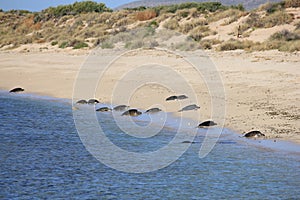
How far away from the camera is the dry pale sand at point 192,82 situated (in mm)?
13094

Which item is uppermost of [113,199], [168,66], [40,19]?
[40,19]

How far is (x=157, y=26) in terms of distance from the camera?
116 feet

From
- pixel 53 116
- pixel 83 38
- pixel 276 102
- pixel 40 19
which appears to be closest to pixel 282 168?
pixel 276 102

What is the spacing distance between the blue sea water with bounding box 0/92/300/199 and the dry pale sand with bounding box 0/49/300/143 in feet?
5.53

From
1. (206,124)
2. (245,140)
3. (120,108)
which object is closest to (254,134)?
(245,140)

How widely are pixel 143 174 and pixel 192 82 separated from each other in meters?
9.48

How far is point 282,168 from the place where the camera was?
8977 millimetres

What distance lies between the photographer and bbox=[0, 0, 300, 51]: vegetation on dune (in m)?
26.7

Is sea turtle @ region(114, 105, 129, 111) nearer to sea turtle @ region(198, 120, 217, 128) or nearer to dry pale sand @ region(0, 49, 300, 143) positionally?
dry pale sand @ region(0, 49, 300, 143)

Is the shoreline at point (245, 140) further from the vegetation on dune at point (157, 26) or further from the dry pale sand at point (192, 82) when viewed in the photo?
the vegetation on dune at point (157, 26)

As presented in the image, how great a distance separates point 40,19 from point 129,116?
126 feet

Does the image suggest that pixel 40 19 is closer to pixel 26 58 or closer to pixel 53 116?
pixel 26 58

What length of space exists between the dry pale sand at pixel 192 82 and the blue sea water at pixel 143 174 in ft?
5.53

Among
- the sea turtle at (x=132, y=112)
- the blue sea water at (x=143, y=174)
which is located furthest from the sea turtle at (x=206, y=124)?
the sea turtle at (x=132, y=112)
